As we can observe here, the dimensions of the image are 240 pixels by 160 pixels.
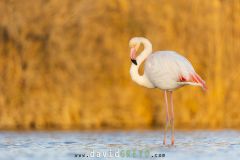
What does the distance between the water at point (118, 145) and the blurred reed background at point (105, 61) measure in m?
1.75

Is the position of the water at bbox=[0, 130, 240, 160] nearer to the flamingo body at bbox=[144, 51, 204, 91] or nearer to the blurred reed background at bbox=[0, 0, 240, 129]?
the flamingo body at bbox=[144, 51, 204, 91]

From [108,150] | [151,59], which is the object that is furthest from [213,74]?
[108,150]

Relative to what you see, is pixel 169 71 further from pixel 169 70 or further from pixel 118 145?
pixel 118 145

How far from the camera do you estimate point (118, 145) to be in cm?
1361

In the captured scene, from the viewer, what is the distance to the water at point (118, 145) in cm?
1194

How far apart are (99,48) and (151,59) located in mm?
5305

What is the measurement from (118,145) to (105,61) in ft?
17.9

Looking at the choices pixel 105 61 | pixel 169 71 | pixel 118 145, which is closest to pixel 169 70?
pixel 169 71

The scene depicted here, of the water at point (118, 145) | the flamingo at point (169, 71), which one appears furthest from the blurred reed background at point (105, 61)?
the flamingo at point (169, 71)

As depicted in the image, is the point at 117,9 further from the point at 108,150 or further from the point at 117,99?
the point at 108,150

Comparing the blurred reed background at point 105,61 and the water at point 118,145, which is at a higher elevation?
the blurred reed background at point 105,61

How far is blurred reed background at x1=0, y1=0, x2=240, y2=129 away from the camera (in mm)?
18156

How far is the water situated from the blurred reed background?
1.75 m

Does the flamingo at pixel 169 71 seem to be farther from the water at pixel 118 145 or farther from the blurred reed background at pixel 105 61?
the blurred reed background at pixel 105 61
